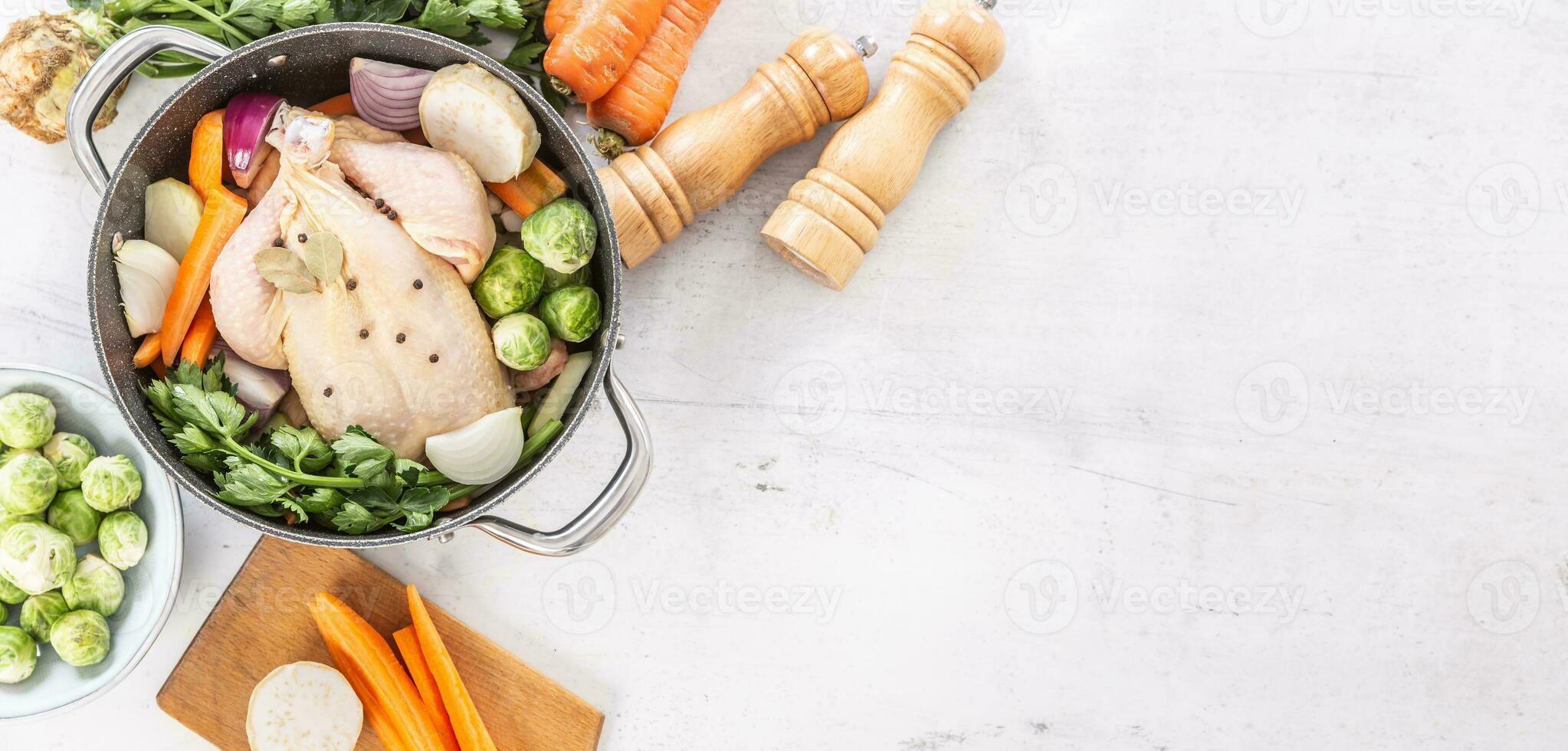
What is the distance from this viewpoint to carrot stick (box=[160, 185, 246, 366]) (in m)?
1.90

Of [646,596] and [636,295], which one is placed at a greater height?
[636,295]

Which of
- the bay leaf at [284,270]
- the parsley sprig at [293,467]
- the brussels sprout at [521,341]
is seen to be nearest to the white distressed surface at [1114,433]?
the brussels sprout at [521,341]

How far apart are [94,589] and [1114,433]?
7.66 feet

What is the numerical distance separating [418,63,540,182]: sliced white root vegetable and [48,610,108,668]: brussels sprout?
1.24m

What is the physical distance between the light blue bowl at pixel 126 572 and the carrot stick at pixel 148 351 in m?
0.25

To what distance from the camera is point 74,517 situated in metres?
2.09

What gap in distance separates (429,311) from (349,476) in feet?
1.12

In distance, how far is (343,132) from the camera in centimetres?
193

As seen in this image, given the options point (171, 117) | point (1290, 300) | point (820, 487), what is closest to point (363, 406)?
point (171, 117)

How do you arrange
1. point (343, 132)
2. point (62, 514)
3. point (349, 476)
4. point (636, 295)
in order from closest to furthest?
point (349, 476)
point (343, 132)
point (62, 514)
point (636, 295)

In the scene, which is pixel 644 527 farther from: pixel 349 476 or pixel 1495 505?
pixel 1495 505

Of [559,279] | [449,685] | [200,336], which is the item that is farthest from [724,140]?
[449,685]

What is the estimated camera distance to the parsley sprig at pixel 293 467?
1.80 meters

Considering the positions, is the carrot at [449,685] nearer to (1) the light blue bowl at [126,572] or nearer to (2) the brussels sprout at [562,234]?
(1) the light blue bowl at [126,572]
